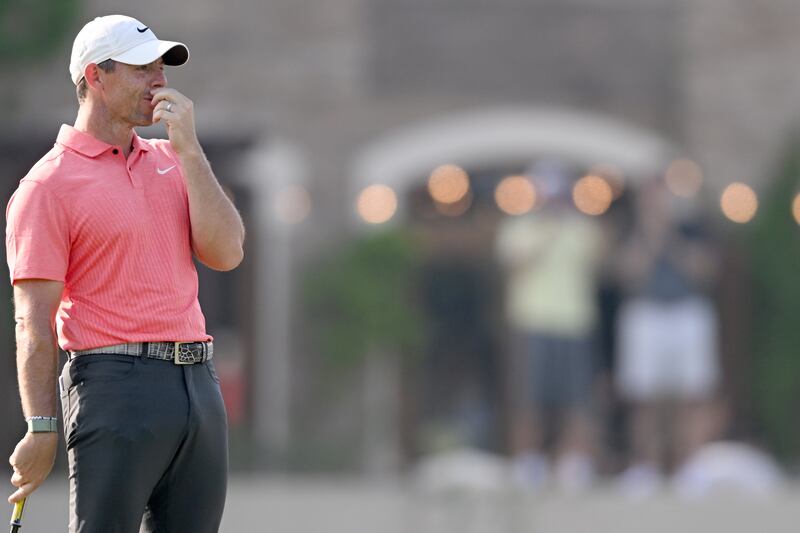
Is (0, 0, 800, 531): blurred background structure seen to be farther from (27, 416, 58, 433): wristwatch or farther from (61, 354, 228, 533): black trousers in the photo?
(27, 416, 58, 433): wristwatch

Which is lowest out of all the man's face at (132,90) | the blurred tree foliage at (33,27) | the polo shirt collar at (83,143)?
the polo shirt collar at (83,143)

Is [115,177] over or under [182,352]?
over

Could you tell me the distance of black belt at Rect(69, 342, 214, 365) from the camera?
153 inches

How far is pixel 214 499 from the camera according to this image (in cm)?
397

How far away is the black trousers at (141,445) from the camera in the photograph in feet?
12.5

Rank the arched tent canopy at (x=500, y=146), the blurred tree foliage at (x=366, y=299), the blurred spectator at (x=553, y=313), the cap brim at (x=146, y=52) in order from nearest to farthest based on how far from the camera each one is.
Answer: the cap brim at (x=146, y=52), the blurred spectator at (x=553, y=313), the blurred tree foliage at (x=366, y=299), the arched tent canopy at (x=500, y=146)

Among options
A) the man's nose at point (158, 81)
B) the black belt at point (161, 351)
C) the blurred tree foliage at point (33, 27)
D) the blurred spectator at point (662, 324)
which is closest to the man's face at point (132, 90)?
the man's nose at point (158, 81)

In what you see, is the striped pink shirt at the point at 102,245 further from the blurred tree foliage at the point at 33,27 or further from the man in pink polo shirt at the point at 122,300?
the blurred tree foliage at the point at 33,27

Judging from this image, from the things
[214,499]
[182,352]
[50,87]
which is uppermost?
[50,87]

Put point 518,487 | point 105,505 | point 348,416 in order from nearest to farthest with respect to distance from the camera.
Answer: point 105,505 < point 518,487 < point 348,416

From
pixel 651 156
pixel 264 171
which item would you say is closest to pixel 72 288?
pixel 264 171

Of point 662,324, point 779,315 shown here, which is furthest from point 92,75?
point 779,315

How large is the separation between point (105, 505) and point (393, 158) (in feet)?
24.2

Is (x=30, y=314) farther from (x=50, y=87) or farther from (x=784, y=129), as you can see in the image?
(x=784, y=129)
